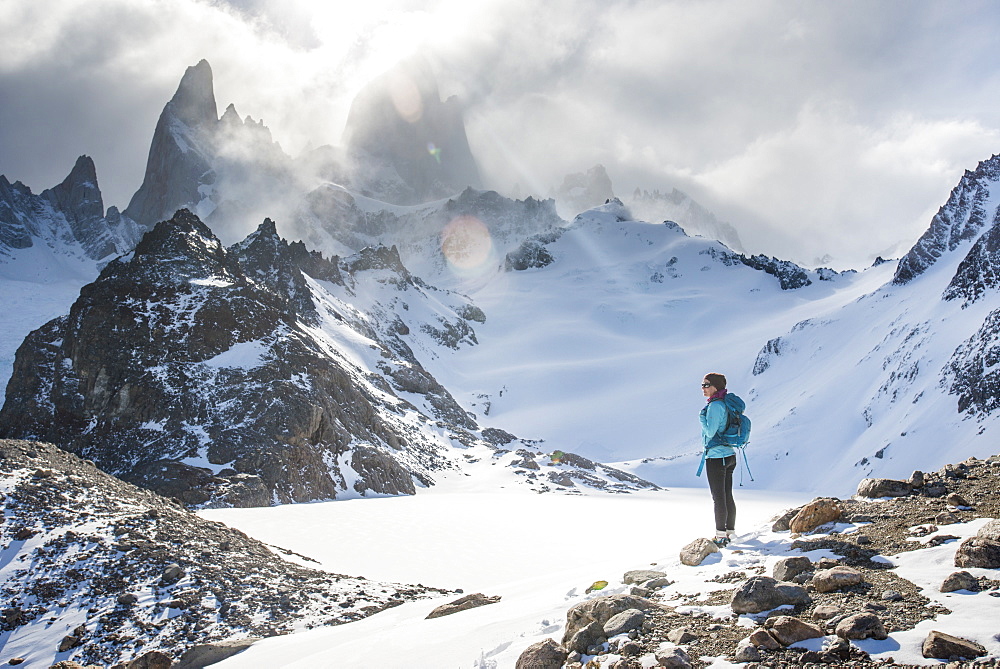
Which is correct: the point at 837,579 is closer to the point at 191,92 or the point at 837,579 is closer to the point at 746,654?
the point at 746,654

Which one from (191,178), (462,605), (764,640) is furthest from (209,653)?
(191,178)

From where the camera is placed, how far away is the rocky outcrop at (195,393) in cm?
2905

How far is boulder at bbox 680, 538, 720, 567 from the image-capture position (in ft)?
24.7

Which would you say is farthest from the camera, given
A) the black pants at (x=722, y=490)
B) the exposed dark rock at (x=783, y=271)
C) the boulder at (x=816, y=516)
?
the exposed dark rock at (x=783, y=271)

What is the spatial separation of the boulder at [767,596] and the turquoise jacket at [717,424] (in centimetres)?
361

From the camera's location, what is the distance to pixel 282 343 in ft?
124

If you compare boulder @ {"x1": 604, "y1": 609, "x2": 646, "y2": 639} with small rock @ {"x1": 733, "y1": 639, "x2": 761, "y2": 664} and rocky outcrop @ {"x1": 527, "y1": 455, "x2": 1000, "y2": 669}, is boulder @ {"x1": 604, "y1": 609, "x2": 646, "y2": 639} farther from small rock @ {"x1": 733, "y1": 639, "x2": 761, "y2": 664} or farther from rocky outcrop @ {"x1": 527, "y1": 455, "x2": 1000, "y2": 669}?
small rock @ {"x1": 733, "y1": 639, "x2": 761, "y2": 664}

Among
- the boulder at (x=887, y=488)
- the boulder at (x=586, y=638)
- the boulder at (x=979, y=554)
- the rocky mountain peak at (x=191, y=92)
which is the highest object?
the rocky mountain peak at (x=191, y=92)

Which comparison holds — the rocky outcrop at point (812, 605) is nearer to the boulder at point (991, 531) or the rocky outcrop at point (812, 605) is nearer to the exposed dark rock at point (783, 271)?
the boulder at point (991, 531)

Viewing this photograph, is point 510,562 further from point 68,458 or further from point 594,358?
point 594,358

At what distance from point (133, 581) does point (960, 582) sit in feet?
38.2

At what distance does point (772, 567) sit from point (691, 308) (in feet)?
441

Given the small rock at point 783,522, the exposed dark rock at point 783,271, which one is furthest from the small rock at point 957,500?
the exposed dark rock at point 783,271

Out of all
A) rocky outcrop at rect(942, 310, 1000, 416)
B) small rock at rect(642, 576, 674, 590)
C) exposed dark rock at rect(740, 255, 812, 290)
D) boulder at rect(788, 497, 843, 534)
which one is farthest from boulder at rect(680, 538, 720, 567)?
exposed dark rock at rect(740, 255, 812, 290)
